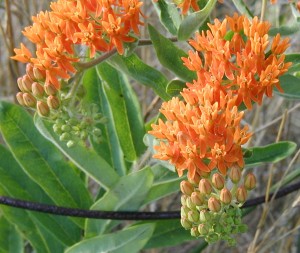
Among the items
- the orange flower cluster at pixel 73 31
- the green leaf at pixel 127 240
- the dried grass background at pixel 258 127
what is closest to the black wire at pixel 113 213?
the green leaf at pixel 127 240

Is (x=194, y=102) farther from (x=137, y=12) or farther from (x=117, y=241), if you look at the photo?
(x=117, y=241)

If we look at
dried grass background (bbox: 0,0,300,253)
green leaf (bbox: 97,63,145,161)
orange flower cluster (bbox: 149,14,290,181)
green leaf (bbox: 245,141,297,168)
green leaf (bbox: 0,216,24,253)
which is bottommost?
dried grass background (bbox: 0,0,300,253)

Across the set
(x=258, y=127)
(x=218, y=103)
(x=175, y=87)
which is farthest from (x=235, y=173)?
(x=258, y=127)

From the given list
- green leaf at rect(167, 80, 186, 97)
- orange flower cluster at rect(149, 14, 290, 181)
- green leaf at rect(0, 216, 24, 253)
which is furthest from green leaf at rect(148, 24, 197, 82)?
green leaf at rect(0, 216, 24, 253)

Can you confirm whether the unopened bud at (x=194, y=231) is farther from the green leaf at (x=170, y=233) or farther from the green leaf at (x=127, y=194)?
the green leaf at (x=170, y=233)

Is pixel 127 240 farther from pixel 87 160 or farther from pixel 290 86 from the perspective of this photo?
pixel 290 86

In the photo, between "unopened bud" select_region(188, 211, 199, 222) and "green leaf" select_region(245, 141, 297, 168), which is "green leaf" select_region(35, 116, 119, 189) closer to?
"green leaf" select_region(245, 141, 297, 168)
